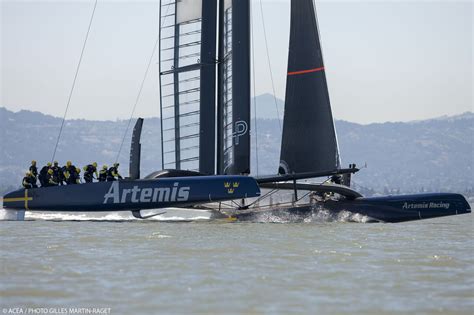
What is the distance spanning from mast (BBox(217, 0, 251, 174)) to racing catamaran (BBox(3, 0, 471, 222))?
1.0 inches

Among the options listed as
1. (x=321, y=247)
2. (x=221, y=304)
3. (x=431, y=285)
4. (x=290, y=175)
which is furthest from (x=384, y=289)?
(x=290, y=175)

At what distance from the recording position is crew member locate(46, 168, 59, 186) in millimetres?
21381

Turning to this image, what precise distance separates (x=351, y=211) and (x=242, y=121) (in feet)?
11.3

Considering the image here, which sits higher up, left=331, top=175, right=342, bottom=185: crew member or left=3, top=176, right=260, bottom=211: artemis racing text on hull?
left=331, top=175, right=342, bottom=185: crew member

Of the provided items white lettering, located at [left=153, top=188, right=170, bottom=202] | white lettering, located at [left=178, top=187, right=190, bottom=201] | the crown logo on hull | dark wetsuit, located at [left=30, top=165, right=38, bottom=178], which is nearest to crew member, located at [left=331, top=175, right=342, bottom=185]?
the crown logo on hull

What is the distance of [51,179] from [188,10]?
5614 mm

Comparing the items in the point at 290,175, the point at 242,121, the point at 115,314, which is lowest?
the point at 115,314

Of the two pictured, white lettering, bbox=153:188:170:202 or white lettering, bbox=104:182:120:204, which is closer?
white lettering, bbox=153:188:170:202

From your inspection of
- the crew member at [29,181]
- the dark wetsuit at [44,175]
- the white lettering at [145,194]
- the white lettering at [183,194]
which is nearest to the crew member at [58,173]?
the dark wetsuit at [44,175]

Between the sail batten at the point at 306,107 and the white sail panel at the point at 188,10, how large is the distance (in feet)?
8.70

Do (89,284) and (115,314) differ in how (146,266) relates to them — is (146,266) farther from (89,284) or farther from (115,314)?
(115,314)

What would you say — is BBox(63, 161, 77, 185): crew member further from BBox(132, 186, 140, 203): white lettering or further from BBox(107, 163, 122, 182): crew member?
BBox(132, 186, 140, 203): white lettering

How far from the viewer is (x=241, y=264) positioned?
11.4 m

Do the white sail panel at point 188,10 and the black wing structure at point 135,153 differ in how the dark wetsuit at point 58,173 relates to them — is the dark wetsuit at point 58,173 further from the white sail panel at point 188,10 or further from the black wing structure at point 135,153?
the white sail panel at point 188,10
